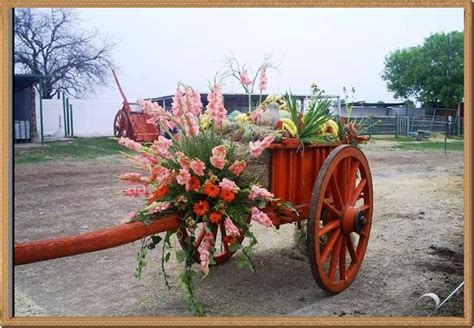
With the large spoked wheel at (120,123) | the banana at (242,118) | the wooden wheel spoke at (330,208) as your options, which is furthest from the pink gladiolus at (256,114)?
the large spoked wheel at (120,123)

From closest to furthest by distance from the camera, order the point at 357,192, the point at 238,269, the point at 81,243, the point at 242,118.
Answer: the point at 81,243, the point at 242,118, the point at 357,192, the point at 238,269

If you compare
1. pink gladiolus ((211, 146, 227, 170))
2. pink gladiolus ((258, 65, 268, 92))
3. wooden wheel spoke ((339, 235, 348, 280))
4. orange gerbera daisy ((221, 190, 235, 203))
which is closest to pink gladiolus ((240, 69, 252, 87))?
pink gladiolus ((258, 65, 268, 92))

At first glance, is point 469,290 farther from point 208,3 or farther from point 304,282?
point 208,3

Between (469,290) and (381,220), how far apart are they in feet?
6.18

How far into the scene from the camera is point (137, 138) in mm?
2740

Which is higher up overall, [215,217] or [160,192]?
[160,192]

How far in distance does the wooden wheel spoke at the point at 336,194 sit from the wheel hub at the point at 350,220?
42mm

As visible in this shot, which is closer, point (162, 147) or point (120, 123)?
point (162, 147)

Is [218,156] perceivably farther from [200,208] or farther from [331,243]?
[331,243]

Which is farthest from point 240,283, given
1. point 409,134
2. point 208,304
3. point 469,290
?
point 409,134

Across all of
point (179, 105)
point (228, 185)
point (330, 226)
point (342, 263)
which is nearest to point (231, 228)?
point (228, 185)

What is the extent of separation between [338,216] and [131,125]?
1.35 meters

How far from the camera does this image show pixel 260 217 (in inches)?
89.0

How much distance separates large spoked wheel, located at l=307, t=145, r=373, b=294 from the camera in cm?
255
